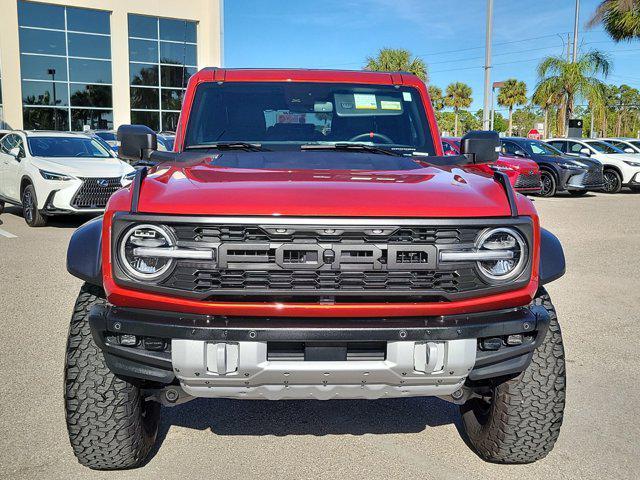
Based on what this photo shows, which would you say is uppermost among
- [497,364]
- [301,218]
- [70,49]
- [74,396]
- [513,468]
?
[70,49]

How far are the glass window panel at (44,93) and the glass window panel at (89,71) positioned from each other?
76 centimetres

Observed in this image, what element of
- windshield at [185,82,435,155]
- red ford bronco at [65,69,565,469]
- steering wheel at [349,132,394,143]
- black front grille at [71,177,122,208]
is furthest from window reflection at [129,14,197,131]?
red ford bronco at [65,69,565,469]

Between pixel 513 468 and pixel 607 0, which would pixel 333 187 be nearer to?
pixel 513 468

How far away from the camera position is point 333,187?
2736mm

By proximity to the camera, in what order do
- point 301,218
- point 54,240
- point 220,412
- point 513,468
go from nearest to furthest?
point 301,218 < point 513,468 < point 220,412 < point 54,240

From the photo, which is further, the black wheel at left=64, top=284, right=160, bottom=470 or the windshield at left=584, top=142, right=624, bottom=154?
the windshield at left=584, top=142, right=624, bottom=154

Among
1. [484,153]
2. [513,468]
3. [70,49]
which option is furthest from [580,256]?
[70,49]

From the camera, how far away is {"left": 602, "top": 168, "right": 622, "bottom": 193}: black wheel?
19.9 metres

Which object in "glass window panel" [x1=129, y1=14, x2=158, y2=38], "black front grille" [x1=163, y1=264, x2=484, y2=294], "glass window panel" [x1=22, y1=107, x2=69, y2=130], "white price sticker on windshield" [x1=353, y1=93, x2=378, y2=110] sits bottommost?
"black front grille" [x1=163, y1=264, x2=484, y2=294]

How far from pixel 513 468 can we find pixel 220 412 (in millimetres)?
1591

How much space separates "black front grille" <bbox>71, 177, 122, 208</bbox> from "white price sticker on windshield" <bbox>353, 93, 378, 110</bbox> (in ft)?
25.0

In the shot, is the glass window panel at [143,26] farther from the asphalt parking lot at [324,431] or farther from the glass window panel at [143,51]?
the asphalt parking lot at [324,431]

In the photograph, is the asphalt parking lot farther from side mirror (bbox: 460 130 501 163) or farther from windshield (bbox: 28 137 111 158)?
windshield (bbox: 28 137 111 158)

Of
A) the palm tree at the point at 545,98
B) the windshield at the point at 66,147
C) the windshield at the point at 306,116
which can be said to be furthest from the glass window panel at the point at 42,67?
the windshield at the point at 306,116
